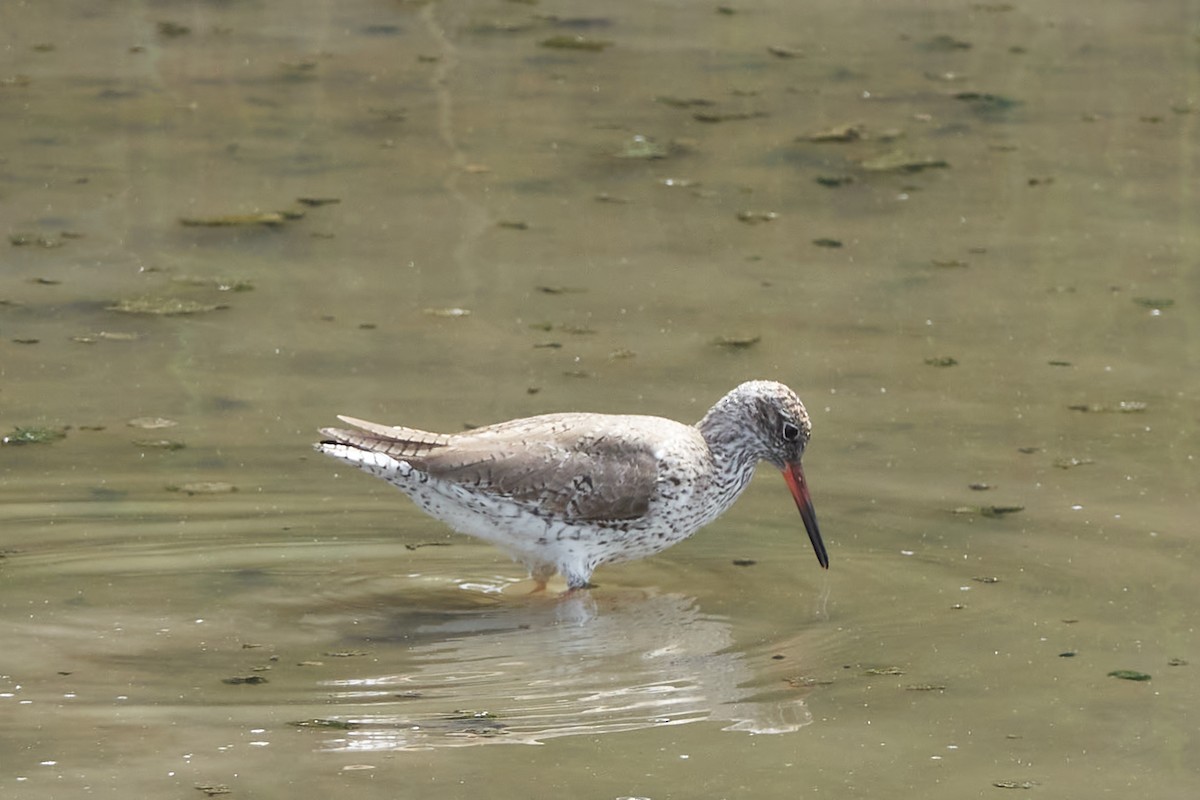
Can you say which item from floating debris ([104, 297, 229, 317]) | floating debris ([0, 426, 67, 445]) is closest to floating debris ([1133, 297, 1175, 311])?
floating debris ([104, 297, 229, 317])

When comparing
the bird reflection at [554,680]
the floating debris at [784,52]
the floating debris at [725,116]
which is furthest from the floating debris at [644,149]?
the bird reflection at [554,680]

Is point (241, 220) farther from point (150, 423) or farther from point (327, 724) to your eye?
point (327, 724)

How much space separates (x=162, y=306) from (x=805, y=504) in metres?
3.55

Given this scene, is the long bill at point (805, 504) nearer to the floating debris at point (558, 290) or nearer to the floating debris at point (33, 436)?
the floating debris at point (558, 290)

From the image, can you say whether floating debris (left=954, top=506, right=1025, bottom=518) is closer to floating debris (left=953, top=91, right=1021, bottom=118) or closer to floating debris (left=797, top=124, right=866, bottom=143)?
floating debris (left=797, top=124, right=866, bottom=143)

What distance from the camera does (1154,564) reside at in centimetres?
703

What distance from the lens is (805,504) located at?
282 inches

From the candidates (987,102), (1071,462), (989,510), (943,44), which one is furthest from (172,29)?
(989,510)

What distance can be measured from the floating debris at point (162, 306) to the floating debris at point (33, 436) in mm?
1360

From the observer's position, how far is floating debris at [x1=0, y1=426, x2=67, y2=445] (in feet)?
25.6

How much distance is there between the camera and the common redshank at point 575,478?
23.0 feet

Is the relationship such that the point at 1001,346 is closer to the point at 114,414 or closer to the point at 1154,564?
the point at 1154,564

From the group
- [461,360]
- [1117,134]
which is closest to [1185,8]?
[1117,134]

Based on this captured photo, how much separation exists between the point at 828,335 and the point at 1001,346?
780 mm
